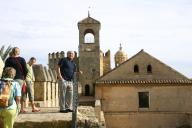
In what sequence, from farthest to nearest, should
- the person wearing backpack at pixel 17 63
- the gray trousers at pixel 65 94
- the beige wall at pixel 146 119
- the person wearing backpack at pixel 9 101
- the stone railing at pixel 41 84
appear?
1. the beige wall at pixel 146 119
2. the stone railing at pixel 41 84
3. the gray trousers at pixel 65 94
4. the person wearing backpack at pixel 17 63
5. the person wearing backpack at pixel 9 101

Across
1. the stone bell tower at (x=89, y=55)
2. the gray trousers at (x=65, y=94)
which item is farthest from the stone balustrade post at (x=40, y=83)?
the stone bell tower at (x=89, y=55)

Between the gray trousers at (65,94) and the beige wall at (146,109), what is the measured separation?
25.0m

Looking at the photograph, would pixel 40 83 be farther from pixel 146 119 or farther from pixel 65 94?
pixel 146 119

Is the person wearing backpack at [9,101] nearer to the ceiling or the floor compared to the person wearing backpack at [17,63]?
nearer to the floor

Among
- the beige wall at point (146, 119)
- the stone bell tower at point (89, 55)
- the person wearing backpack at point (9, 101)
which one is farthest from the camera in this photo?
the stone bell tower at point (89, 55)

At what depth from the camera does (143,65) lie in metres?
37.0

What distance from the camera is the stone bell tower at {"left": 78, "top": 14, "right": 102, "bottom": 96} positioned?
47938mm

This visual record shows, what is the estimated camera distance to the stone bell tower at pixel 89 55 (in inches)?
1887

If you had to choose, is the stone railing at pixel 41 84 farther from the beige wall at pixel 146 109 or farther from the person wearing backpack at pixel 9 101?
the beige wall at pixel 146 109

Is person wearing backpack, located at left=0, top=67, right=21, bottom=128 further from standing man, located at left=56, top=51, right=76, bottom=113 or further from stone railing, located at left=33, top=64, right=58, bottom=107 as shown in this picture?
stone railing, located at left=33, top=64, right=58, bottom=107

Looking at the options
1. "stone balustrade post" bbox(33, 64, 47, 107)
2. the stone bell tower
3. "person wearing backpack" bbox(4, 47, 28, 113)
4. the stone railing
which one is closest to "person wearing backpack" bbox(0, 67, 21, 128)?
"person wearing backpack" bbox(4, 47, 28, 113)

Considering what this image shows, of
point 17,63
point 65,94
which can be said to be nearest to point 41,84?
point 65,94

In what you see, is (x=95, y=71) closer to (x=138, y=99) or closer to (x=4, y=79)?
(x=138, y=99)

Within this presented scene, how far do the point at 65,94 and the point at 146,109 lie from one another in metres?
25.9
